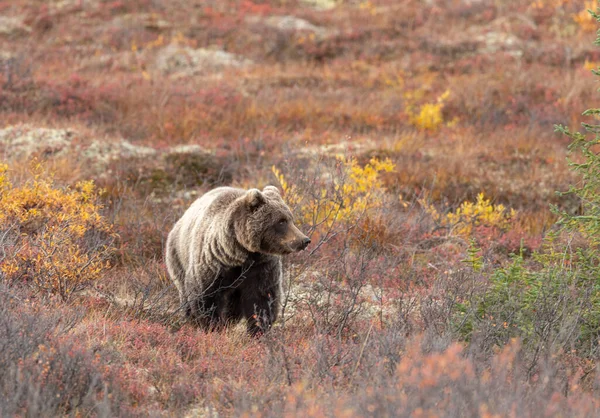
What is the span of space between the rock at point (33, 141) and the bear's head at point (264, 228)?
6.89 meters

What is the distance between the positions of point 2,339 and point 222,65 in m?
17.1

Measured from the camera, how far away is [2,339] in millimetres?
4508

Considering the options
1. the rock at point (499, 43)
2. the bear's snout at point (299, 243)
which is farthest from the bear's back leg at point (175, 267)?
the rock at point (499, 43)

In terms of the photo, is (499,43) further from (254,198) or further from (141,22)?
(254,198)

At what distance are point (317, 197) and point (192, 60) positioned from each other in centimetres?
1346

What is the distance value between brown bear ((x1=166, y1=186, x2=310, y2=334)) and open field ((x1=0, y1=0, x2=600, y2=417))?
0.35m

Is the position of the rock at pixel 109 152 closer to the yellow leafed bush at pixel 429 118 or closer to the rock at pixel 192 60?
the yellow leafed bush at pixel 429 118

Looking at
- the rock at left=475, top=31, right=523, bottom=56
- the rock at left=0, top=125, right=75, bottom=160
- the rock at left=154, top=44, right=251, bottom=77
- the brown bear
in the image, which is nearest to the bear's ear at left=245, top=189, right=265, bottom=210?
the brown bear

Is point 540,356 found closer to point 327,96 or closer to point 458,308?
point 458,308

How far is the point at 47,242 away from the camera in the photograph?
689cm

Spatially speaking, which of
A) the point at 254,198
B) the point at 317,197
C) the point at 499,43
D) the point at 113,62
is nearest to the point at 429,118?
the point at 317,197

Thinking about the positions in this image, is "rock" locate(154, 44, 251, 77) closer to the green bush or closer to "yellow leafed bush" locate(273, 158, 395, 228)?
"yellow leafed bush" locate(273, 158, 395, 228)

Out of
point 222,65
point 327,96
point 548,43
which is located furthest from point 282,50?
point 548,43

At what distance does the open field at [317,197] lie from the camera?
4.49 m
